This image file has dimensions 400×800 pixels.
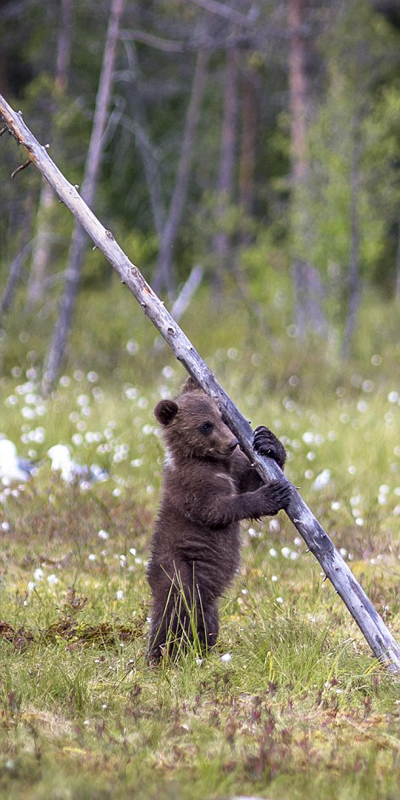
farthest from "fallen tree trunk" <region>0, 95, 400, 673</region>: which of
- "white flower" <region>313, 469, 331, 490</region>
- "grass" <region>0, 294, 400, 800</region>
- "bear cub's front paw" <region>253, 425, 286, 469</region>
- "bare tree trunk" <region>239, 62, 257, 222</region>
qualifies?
"bare tree trunk" <region>239, 62, 257, 222</region>

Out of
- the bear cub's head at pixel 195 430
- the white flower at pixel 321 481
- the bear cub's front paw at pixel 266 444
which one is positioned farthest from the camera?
the white flower at pixel 321 481

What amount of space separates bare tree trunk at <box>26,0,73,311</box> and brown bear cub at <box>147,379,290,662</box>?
11.7 m

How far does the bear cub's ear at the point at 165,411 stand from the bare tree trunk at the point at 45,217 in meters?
11.6

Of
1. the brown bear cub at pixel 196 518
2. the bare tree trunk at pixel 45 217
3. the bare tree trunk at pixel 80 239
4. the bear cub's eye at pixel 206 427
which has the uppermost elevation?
the bare tree trunk at pixel 45 217

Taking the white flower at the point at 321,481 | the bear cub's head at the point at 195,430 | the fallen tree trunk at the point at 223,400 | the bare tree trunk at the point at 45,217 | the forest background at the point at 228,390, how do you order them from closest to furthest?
the forest background at the point at 228,390 < the fallen tree trunk at the point at 223,400 < the bear cub's head at the point at 195,430 < the white flower at the point at 321,481 < the bare tree trunk at the point at 45,217

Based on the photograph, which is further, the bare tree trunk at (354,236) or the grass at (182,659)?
the bare tree trunk at (354,236)

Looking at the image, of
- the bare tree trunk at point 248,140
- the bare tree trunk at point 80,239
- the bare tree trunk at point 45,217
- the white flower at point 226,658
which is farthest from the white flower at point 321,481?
the bare tree trunk at point 248,140

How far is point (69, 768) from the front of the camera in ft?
11.9

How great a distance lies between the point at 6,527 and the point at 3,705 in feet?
10.4

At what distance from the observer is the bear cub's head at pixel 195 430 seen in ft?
16.9

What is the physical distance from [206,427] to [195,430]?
61mm

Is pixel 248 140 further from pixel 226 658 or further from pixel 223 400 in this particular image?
pixel 226 658

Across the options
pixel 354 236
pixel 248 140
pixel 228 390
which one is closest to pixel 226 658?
pixel 228 390

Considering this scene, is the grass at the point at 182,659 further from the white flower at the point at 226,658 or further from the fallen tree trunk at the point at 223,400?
the fallen tree trunk at the point at 223,400
